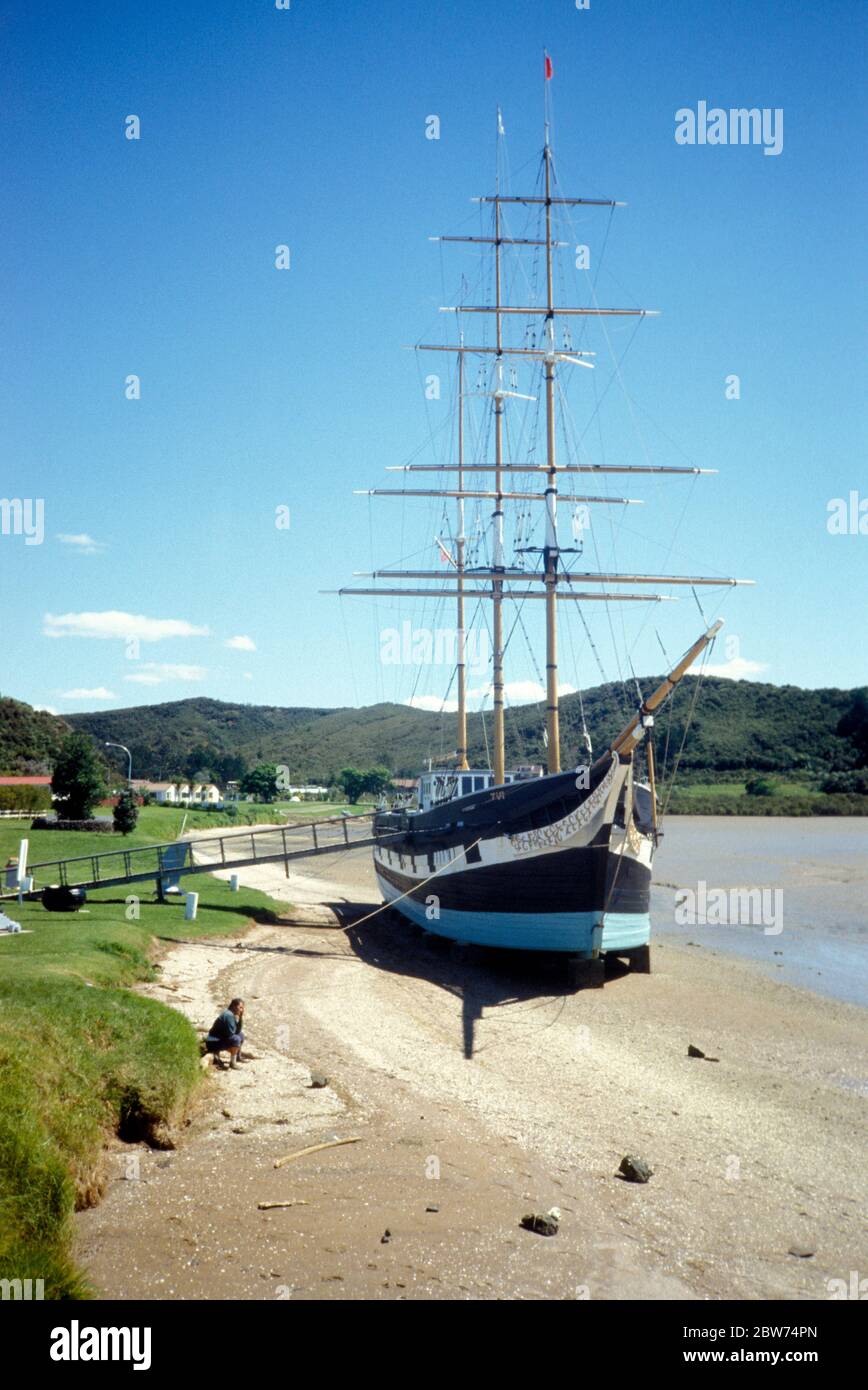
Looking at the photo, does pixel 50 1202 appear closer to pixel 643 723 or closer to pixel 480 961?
pixel 643 723

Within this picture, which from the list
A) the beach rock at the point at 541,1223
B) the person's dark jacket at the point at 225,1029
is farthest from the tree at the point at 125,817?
the beach rock at the point at 541,1223

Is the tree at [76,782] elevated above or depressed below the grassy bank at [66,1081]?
above

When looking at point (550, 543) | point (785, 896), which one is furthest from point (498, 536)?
point (785, 896)

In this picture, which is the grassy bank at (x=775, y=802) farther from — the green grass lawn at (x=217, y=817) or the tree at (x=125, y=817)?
the tree at (x=125, y=817)

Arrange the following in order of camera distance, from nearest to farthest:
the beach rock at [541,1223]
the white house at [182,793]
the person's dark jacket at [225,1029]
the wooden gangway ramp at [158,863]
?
1. the beach rock at [541,1223]
2. the person's dark jacket at [225,1029]
3. the wooden gangway ramp at [158,863]
4. the white house at [182,793]

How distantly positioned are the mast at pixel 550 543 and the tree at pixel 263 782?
93.1 metres

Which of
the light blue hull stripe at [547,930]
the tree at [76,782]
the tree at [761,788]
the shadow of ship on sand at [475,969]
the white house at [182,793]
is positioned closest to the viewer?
the shadow of ship on sand at [475,969]

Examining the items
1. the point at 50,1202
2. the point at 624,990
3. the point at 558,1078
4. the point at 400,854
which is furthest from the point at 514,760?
the point at 50,1202

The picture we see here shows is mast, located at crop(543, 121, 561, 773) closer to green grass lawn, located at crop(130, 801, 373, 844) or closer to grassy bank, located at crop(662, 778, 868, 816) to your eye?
green grass lawn, located at crop(130, 801, 373, 844)

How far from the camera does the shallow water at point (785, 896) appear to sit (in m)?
29.4

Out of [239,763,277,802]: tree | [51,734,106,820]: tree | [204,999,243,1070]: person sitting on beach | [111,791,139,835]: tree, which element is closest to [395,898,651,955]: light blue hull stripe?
[204,999,243,1070]: person sitting on beach

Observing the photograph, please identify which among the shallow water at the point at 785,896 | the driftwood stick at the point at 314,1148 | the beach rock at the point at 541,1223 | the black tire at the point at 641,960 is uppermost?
the driftwood stick at the point at 314,1148

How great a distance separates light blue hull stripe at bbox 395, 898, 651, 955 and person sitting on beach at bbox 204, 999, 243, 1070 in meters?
12.1

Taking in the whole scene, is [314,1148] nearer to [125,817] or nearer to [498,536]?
[498,536]
